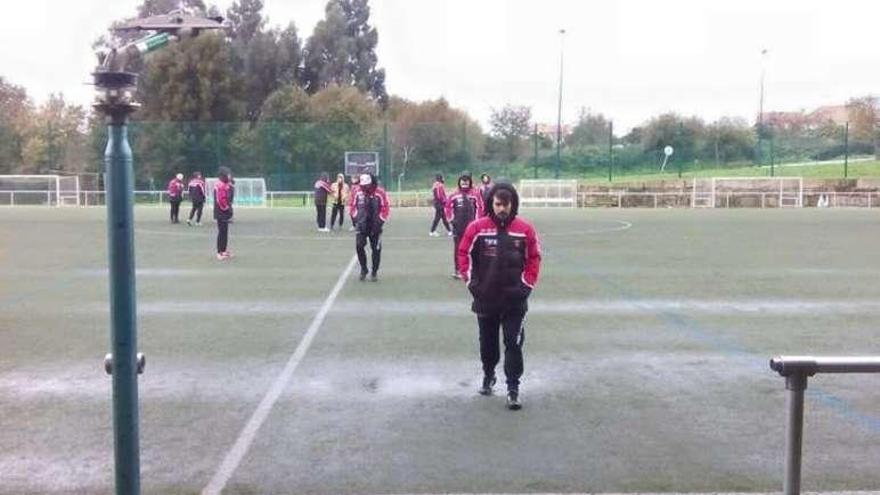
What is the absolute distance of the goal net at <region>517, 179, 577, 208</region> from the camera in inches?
1956

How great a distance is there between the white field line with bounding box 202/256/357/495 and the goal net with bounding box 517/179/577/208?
38346 millimetres

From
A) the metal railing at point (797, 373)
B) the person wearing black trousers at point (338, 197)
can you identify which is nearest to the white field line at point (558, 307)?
the metal railing at point (797, 373)

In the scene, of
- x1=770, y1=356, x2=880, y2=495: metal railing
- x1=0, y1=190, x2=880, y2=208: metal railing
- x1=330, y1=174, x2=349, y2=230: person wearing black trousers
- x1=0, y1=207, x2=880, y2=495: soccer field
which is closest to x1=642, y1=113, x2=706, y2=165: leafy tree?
x1=0, y1=190, x2=880, y2=208: metal railing

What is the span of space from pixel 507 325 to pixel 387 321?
4.10 metres

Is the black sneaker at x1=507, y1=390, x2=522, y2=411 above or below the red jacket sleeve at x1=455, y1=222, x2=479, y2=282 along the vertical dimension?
below

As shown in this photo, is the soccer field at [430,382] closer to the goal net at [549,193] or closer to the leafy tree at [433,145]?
the goal net at [549,193]

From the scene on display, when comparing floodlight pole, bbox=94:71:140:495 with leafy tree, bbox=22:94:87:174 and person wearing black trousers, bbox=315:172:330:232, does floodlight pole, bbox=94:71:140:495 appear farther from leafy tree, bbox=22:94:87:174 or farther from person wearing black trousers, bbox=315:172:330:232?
leafy tree, bbox=22:94:87:174

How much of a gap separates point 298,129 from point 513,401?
4536 cm

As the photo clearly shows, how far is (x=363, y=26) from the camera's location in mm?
87750

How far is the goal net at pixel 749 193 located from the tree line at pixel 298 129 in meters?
4.86

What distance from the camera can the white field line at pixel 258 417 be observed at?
569 centimetres

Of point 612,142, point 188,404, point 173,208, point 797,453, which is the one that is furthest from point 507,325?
point 612,142

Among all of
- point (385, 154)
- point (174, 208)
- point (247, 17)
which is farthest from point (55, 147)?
point (174, 208)

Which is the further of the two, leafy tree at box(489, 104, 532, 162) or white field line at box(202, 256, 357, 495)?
leafy tree at box(489, 104, 532, 162)
